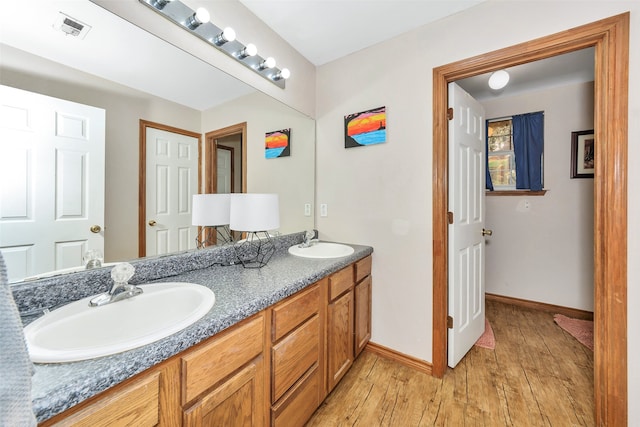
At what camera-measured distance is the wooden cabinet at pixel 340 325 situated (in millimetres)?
1418

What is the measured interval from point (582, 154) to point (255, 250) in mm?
3235

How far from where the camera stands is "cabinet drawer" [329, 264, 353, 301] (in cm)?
142

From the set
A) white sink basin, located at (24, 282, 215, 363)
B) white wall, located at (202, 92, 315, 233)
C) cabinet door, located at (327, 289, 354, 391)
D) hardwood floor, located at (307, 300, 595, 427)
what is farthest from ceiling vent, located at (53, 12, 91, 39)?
hardwood floor, located at (307, 300, 595, 427)

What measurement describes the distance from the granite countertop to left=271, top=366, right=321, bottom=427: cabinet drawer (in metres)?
0.47

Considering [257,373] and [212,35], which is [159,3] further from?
[257,373]

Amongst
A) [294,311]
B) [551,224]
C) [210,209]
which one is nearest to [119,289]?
[210,209]

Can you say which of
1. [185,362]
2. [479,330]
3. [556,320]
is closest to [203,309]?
[185,362]

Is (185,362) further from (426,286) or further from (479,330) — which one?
(479,330)

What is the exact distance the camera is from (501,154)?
284 cm

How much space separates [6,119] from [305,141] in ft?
5.29

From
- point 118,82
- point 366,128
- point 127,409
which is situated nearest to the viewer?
point 127,409

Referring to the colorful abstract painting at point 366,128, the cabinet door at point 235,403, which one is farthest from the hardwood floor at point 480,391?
the colorful abstract painting at point 366,128

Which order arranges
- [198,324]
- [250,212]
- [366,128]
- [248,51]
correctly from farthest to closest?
[366,128] < [248,51] < [250,212] < [198,324]

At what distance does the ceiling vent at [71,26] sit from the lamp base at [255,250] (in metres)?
1.10
